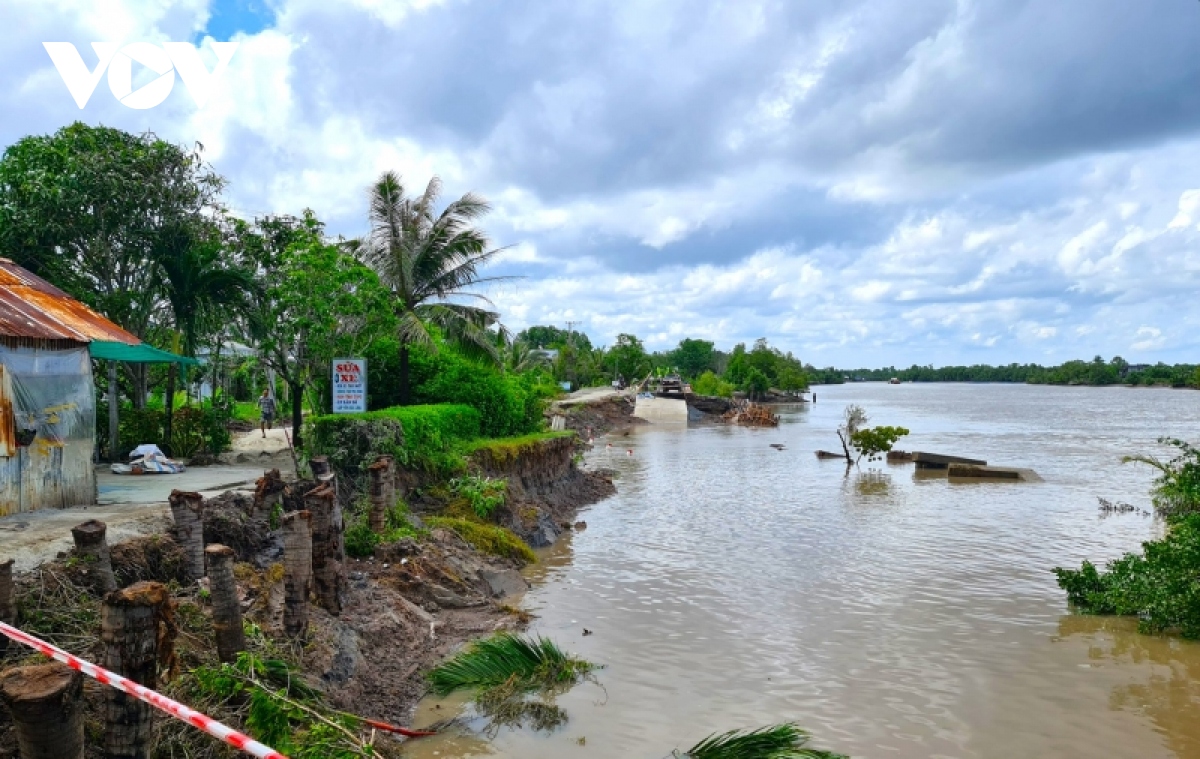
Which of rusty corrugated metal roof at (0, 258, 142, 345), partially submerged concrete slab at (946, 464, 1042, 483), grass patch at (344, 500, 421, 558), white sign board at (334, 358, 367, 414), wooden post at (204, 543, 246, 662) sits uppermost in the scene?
rusty corrugated metal roof at (0, 258, 142, 345)

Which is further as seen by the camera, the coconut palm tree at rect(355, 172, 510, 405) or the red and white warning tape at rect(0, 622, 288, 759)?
the coconut palm tree at rect(355, 172, 510, 405)

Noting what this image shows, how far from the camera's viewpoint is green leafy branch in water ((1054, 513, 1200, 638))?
9.73 m

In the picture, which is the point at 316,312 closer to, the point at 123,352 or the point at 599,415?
the point at 123,352

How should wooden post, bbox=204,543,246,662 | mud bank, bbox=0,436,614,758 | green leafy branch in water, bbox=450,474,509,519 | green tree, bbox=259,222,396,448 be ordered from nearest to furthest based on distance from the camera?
wooden post, bbox=204,543,246,662
mud bank, bbox=0,436,614,758
green leafy branch in water, bbox=450,474,509,519
green tree, bbox=259,222,396,448

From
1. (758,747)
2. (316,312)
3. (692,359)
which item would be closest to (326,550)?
(758,747)

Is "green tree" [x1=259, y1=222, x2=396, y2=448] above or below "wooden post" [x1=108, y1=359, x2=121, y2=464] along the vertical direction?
above

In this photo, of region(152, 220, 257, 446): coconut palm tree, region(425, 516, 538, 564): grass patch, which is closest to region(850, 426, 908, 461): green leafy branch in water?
region(425, 516, 538, 564): grass patch

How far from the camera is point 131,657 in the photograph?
4.68 metres

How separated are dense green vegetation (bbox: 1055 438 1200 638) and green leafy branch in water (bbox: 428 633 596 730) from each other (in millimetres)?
7256

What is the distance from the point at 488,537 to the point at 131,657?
336 inches

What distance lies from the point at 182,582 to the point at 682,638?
5650mm

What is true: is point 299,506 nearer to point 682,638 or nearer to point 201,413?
point 682,638

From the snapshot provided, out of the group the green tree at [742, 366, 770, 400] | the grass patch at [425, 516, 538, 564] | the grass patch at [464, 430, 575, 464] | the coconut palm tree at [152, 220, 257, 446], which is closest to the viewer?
the grass patch at [425, 516, 538, 564]

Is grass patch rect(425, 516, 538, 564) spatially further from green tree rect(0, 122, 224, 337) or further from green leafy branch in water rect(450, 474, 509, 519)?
green tree rect(0, 122, 224, 337)
